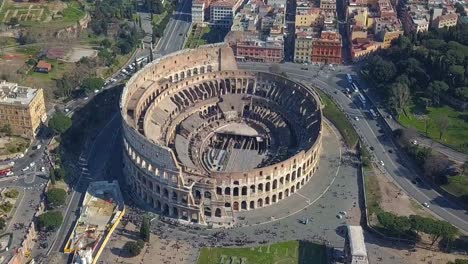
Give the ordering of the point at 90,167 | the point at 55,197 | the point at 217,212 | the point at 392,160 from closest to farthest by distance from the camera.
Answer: the point at 217,212 < the point at 55,197 < the point at 90,167 < the point at 392,160

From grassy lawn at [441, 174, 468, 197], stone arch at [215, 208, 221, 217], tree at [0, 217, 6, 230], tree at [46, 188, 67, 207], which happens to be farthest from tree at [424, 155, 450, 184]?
tree at [0, 217, 6, 230]

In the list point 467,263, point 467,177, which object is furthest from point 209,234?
point 467,177

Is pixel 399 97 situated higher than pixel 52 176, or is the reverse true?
pixel 399 97

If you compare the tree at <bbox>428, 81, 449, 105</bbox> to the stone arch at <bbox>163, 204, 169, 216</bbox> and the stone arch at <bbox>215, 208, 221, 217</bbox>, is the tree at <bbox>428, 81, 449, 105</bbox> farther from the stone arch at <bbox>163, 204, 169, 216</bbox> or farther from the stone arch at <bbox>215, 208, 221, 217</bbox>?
the stone arch at <bbox>163, 204, 169, 216</bbox>

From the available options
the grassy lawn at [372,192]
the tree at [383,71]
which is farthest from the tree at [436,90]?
the grassy lawn at [372,192]

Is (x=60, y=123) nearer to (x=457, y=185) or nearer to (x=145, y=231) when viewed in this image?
(x=145, y=231)

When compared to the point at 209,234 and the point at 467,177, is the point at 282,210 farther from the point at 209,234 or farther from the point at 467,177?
the point at 467,177

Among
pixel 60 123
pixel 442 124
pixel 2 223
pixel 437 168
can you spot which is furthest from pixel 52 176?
pixel 442 124
